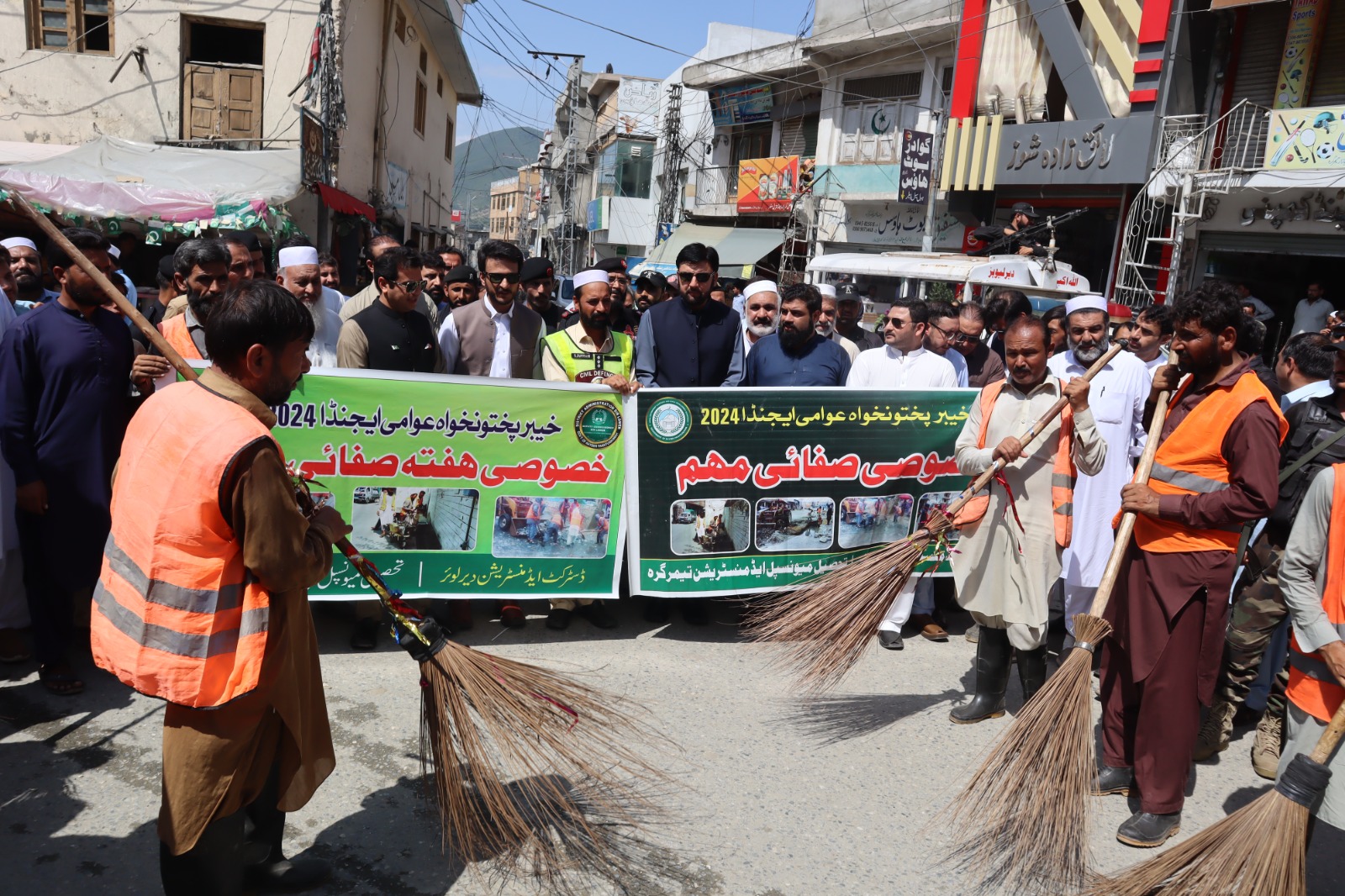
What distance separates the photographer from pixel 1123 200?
14641 millimetres

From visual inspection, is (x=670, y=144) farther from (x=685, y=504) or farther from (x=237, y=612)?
(x=237, y=612)

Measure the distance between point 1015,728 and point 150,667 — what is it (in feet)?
8.70

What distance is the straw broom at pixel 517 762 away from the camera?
2.70 m

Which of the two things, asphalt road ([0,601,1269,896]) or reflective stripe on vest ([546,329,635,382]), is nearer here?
asphalt road ([0,601,1269,896])

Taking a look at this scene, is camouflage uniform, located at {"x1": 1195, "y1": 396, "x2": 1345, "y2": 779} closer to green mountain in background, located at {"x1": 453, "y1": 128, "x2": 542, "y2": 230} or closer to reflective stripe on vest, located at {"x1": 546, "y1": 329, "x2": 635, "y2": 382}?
reflective stripe on vest, located at {"x1": 546, "y1": 329, "x2": 635, "y2": 382}

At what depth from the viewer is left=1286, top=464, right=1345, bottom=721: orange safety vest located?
Answer: 8.81ft

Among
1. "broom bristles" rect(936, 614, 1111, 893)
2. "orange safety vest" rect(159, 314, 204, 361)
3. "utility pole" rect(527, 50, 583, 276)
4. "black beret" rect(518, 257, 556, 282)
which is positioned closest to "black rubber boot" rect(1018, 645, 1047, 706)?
"broom bristles" rect(936, 614, 1111, 893)

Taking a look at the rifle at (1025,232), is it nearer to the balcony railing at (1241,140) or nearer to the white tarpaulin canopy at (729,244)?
the balcony railing at (1241,140)

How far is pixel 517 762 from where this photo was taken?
113 inches

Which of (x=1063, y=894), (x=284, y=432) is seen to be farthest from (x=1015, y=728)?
(x=284, y=432)

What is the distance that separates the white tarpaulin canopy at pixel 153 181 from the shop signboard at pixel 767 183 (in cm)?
1355

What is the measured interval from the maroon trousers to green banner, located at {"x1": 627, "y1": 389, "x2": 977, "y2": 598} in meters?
1.76

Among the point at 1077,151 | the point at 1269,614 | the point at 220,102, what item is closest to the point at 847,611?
the point at 1269,614

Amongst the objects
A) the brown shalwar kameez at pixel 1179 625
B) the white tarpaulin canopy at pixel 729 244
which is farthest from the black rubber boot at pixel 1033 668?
the white tarpaulin canopy at pixel 729 244
